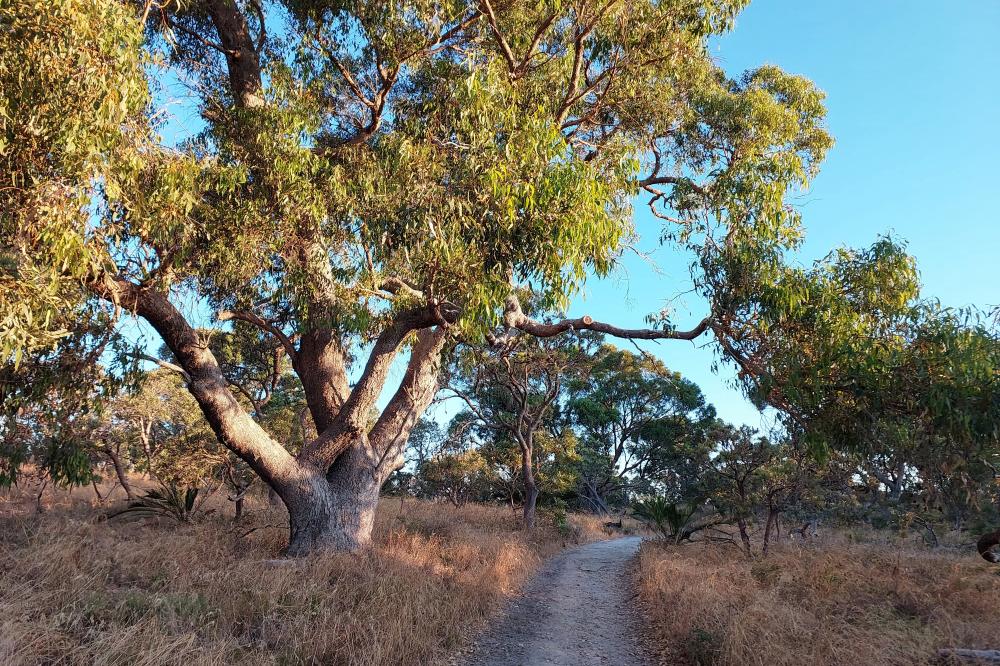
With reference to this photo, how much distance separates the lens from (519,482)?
2450 cm

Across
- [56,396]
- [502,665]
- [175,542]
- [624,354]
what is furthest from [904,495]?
Answer: [56,396]

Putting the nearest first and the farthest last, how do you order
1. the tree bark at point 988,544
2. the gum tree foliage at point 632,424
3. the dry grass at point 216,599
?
the dry grass at point 216,599 → the tree bark at point 988,544 → the gum tree foliage at point 632,424

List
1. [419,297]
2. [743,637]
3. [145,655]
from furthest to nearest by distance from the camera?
[419,297]
[743,637]
[145,655]

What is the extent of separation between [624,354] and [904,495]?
10.2 metres

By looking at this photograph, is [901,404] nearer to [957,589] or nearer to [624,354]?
[957,589]

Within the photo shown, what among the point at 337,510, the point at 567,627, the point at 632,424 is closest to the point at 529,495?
the point at 337,510

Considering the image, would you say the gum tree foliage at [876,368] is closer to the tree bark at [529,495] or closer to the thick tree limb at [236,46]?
the thick tree limb at [236,46]

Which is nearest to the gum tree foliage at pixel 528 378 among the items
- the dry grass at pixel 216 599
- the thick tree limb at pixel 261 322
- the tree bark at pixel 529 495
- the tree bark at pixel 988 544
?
the tree bark at pixel 529 495

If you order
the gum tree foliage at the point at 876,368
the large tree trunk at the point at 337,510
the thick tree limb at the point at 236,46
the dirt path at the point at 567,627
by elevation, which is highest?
the thick tree limb at the point at 236,46

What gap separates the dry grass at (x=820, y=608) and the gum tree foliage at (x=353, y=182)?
10.7 feet

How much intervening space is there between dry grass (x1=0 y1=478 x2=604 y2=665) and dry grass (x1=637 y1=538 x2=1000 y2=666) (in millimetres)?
2553

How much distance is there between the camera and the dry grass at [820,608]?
5203mm

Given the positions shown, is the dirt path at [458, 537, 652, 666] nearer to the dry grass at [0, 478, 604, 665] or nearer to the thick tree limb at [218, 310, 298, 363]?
the dry grass at [0, 478, 604, 665]

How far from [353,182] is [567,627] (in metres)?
6.80
